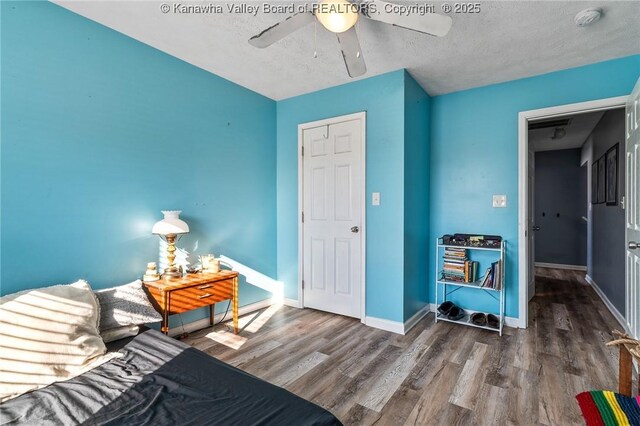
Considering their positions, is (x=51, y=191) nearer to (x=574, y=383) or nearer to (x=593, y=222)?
(x=574, y=383)

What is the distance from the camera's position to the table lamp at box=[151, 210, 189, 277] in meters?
2.35

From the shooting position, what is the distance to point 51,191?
2.01 meters

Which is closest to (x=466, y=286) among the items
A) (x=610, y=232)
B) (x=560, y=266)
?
(x=610, y=232)

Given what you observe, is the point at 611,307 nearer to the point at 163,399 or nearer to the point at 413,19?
the point at 413,19

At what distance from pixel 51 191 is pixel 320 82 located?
2.49 meters

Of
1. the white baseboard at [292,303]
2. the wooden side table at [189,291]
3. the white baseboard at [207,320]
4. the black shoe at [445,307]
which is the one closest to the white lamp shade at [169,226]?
the wooden side table at [189,291]

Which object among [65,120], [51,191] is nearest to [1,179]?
[51,191]

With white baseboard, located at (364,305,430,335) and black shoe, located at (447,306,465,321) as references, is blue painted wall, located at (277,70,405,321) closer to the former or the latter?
white baseboard, located at (364,305,430,335)


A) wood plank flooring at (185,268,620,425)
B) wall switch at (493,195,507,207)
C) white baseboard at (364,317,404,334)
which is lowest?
wood plank flooring at (185,268,620,425)

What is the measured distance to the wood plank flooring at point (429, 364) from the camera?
70.7 inches

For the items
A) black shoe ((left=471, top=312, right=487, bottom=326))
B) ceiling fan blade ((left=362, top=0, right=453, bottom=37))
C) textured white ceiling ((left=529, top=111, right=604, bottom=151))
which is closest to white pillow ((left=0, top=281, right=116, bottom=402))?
ceiling fan blade ((left=362, top=0, right=453, bottom=37))

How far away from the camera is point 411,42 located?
2432 mm

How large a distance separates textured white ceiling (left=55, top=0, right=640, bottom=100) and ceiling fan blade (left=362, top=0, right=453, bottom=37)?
0.44 m

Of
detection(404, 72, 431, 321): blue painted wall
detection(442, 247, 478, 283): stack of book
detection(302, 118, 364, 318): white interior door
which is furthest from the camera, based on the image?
detection(302, 118, 364, 318): white interior door
